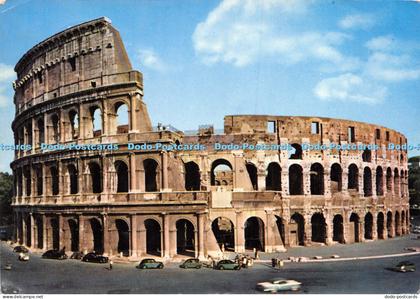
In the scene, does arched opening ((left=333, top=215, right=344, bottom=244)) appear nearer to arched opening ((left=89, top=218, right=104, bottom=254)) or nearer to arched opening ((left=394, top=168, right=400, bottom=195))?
arched opening ((left=394, top=168, right=400, bottom=195))

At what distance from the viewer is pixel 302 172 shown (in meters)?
31.4

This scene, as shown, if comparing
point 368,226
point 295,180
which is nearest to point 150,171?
point 295,180

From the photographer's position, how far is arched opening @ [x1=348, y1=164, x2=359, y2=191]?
1353 inches

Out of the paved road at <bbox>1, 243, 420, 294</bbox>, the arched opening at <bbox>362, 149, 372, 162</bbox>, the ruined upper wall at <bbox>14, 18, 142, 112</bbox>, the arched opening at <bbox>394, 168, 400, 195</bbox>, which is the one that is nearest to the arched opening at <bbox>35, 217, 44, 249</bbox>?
the paved road at <bbox>1, 243, 420, 294</bbox>

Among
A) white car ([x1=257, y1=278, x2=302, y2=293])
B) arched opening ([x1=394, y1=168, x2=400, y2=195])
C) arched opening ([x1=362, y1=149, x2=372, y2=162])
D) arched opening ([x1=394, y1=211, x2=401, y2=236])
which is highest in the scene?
arched opening ([x1=362, y1=149, x2=372, y2=162])

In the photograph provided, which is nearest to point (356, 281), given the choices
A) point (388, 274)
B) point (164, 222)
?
point (388, 274)

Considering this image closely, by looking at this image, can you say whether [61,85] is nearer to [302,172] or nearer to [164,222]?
[164,222]

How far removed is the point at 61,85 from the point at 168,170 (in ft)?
37.8

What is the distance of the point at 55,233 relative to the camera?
1155 inches

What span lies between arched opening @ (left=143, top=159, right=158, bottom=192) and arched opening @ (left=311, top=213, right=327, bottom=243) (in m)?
14.8

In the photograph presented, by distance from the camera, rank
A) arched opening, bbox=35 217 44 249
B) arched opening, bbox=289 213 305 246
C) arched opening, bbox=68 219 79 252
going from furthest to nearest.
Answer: arched opening, bbox=289 213 305 246, arched opening, bbox=35 217 44 249, arched opening, bbox=68 219 79 252

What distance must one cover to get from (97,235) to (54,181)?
6184 millimetres

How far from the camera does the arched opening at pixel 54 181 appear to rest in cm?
2980

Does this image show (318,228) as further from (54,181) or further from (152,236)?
(54,181)
